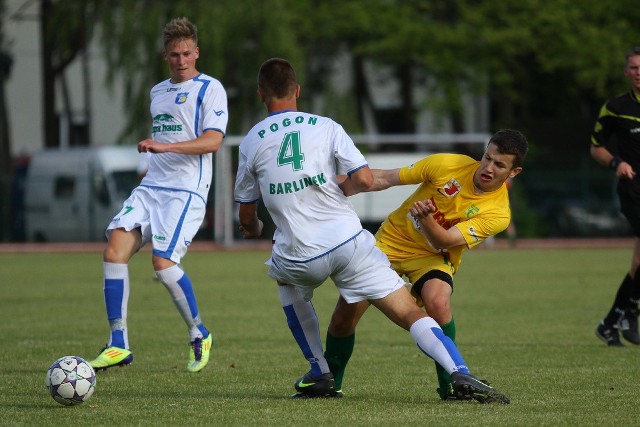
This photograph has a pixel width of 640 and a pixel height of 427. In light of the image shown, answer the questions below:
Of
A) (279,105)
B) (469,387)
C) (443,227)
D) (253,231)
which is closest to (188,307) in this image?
(253,231)

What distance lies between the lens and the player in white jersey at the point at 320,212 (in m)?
6.37

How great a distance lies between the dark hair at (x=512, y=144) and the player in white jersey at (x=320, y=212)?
0.95 metres

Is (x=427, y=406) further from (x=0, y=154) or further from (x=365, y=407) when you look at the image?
(x=0, y=154)

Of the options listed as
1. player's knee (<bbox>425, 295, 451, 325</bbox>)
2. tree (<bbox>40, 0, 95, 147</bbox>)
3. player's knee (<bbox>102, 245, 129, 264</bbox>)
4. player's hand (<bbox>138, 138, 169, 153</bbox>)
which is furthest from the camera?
tree (<bbox>40, 0, 95, 147</bbox>)

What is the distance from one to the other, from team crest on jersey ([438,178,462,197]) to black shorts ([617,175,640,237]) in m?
3.09

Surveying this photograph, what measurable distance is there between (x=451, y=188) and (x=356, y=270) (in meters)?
1.10

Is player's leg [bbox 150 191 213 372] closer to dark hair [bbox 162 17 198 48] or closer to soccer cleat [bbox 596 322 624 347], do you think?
dark hair [bbox 162 17 198 48]

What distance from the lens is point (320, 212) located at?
644 cm

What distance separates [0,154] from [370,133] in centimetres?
1324

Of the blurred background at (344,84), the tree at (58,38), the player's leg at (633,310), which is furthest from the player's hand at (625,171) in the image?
the tree at (58,38)

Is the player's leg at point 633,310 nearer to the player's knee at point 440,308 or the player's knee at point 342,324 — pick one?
the player's knee at point 440,308

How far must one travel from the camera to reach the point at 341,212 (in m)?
A: 6.50

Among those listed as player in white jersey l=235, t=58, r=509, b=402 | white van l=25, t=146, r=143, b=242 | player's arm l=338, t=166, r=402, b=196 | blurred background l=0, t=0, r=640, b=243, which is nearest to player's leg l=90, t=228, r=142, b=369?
player in white jersey l=235, t=58, r=509, b=402

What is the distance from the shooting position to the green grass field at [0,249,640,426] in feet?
20.6
